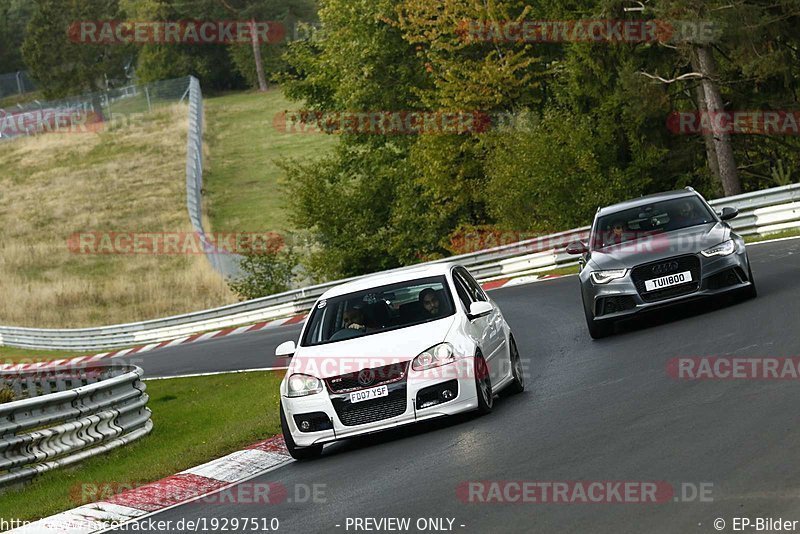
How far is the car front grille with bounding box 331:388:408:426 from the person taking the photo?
11406mm

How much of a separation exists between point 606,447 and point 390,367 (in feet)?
9.05

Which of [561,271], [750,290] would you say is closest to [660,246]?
[750,290]

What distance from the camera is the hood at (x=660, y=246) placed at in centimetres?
1545

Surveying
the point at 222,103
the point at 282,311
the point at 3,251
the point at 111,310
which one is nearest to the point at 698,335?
the point at 282,311

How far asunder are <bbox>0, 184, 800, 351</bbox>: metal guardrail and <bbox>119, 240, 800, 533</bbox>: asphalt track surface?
418 inches

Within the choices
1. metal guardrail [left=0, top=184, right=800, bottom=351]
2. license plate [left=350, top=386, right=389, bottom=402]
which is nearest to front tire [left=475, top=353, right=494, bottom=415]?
license plate [left=350, top=386, right=389, bottom=402]

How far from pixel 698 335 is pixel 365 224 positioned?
3450cm

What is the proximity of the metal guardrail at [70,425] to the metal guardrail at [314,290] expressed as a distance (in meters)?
14.6

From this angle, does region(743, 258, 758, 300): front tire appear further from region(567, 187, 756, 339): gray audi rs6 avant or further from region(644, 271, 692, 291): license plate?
region(644, 271, 692, 291): license plate

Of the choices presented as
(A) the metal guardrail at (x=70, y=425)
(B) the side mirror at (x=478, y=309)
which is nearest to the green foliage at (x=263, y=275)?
(A) the metal guardrail at (x=70, y=425)

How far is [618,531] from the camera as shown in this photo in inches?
272

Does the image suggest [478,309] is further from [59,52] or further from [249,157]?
[59,52]

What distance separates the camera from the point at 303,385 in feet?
38.3

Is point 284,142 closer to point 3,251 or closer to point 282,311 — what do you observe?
point 3,251
